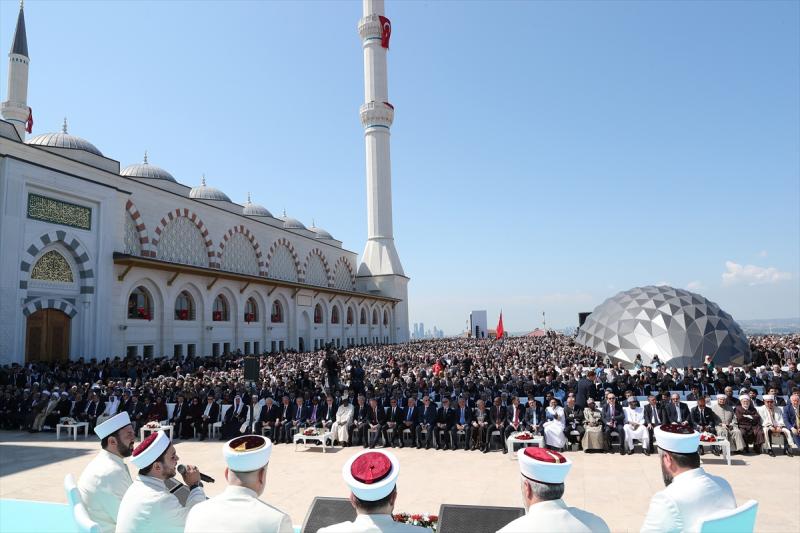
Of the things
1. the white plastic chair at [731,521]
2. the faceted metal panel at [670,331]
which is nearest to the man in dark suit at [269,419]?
the white plastic chair at [731,521]

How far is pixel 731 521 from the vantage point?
2668 mm

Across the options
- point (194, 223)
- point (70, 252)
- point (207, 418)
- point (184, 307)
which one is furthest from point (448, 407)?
point (194, 223)

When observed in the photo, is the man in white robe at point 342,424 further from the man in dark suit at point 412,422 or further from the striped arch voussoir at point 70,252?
the striped arch voussoir at point 70,252

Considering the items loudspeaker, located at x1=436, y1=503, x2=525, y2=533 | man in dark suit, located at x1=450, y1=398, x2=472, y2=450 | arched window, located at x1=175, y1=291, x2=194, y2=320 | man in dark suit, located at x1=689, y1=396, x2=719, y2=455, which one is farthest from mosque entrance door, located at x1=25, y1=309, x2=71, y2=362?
man in dark suit, located at x1=689, y1=396, x2=719, y2=455

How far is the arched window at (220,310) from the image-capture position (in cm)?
2744

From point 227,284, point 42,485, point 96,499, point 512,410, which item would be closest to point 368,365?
point 227,284

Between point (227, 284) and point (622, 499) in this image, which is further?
point (227, 284)

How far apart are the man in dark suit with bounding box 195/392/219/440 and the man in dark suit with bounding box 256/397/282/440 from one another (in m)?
1.04

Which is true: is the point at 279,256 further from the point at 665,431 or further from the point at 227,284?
the point at 665,431

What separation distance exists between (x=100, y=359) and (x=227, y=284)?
8.86 metres

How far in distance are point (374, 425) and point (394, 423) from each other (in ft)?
1.37

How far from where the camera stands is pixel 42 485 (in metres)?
7.51

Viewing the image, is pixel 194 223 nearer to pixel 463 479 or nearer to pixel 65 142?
pixel 65 142

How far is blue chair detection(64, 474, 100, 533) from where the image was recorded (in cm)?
332
